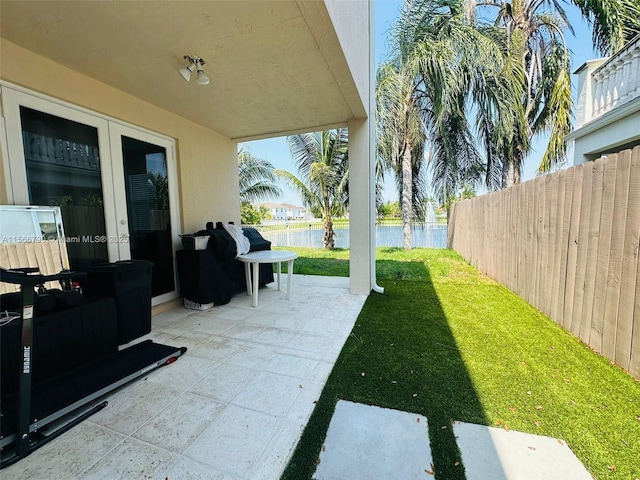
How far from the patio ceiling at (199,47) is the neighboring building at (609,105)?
3811mm

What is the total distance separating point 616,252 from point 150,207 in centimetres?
497

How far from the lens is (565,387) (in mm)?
1969

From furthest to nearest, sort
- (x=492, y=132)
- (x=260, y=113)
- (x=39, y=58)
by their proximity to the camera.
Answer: (x=492, y=132) → (x=260, y=113) → (x=39, y=58)

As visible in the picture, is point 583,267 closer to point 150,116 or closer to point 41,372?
point 41,372

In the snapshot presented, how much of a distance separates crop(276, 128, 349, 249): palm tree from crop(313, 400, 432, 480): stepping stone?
27.2 ft

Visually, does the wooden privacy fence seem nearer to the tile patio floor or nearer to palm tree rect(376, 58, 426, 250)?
the tile patio floor

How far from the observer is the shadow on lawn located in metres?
1.48

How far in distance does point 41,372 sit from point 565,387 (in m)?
3.73

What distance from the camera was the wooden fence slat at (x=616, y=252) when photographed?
2184mm

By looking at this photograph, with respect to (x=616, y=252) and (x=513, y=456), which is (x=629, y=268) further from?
(x=513, y=456)

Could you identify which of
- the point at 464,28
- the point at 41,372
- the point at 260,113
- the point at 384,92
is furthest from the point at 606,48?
the point at 41,372

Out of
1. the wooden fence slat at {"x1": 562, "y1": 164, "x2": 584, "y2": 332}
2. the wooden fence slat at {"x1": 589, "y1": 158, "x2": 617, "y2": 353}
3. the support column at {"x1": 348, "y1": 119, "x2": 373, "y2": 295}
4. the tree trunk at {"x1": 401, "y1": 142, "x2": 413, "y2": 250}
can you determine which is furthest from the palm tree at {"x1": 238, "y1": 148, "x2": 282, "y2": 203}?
the wooden fence slat at {"x1": 589, "y1": 158, "x2": 617, "y2": 353}

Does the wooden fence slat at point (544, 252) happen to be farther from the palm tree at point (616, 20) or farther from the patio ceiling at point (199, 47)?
the palm tree at point (616, 20)

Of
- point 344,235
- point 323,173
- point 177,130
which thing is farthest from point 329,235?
point 177,130
